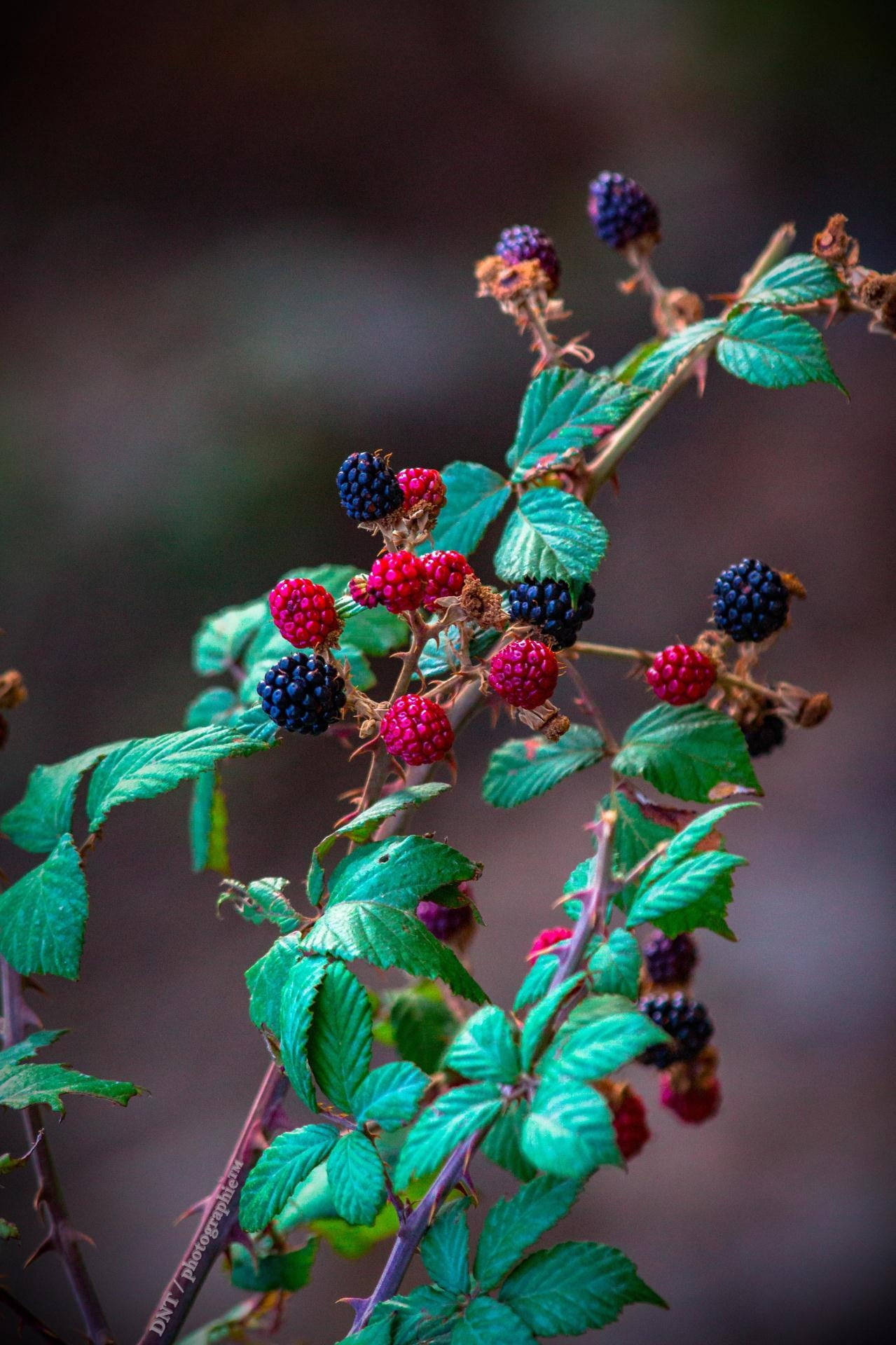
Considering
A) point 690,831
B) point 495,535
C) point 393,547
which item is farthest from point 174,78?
point 690,831

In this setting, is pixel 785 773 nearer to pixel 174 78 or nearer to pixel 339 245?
pixel 339 245

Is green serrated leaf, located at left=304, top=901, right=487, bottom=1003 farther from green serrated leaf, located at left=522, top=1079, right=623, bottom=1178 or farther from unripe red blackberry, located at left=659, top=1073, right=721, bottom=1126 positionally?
unripe red blackberry, located at left=659, top=1073, right=721, bottom=1126

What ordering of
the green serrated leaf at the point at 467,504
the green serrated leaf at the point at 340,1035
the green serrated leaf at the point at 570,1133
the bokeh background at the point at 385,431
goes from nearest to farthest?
the green serrated leaf at the point at 570,1133, the green serrated leaf at the point at 340,1035, the green serrated leaf at the point at 467,504, the bokeh background at the point at 385,431

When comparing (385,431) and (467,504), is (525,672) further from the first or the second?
(385,431)

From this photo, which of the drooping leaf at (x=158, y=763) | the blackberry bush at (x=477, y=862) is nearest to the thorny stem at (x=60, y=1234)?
the blackberry bush at (x=477, y=862)

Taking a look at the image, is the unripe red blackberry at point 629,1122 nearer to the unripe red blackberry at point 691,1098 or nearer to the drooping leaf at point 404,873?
the unripe red blackberry at point 691,1098

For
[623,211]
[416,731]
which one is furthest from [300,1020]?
[623,211]
